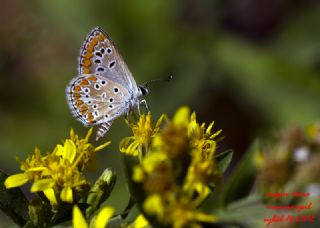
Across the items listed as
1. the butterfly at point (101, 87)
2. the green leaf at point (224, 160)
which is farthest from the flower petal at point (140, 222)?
the butterfly at point (101, 87)

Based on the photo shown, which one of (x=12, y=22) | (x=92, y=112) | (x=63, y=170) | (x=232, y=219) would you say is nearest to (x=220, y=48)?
(x=12, y=22)

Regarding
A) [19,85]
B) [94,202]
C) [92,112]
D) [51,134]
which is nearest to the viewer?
[94,202]

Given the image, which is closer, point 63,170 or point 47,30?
point 63,170

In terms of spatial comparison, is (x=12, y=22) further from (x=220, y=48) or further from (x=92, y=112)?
(x=92, y=112)

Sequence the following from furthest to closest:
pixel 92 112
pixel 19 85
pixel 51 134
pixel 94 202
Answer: pixel 19 85 → pixel 51 134 → pixel 92 112 → pixel 94 202

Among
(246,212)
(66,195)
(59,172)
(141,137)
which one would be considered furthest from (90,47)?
(246,212)

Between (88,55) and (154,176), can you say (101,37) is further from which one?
(154,176)
